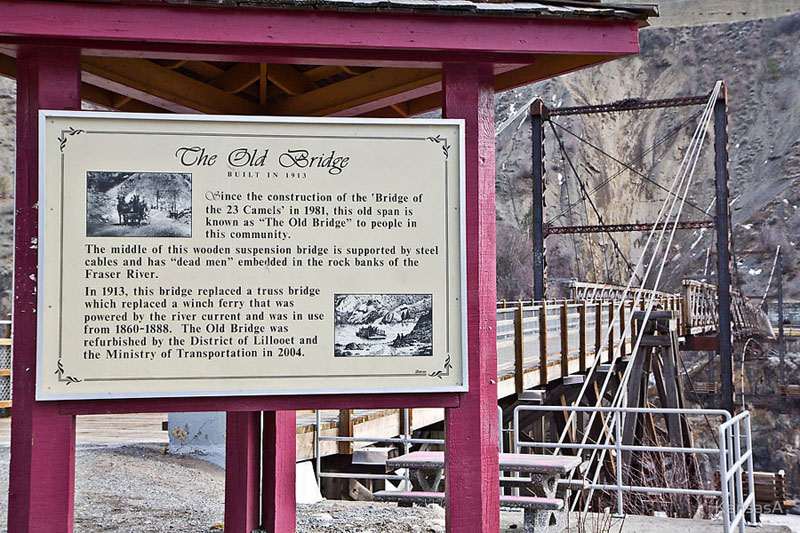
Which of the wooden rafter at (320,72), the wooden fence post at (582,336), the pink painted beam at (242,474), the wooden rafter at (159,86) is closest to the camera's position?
the wooden rafter at (159,86)

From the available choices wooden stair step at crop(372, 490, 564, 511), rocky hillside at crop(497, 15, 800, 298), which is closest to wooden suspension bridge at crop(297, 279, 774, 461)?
wooden stair step at crop(372, 490, 564, 511)

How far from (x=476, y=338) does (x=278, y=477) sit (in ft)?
6.59

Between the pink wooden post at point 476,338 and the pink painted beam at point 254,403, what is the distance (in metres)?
0.14

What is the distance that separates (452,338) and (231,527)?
7.37ft

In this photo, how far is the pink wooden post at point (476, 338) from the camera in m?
3.86

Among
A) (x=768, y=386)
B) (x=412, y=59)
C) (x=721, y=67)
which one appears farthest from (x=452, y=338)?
(x=721, y=67)

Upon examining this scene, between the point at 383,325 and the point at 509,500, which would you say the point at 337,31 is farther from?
the point at 509,500

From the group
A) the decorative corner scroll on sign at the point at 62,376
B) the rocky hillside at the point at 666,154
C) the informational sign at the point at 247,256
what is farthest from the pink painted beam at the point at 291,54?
the rocky hillside at the point at 666,154

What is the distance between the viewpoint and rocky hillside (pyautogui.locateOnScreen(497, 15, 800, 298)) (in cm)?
4725

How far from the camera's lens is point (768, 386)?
135ft

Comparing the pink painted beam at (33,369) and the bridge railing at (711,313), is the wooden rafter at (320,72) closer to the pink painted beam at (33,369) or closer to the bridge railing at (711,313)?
the pink painted beam at (33,369)

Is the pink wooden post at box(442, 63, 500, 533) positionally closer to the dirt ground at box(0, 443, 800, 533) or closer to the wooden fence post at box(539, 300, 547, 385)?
the dirt ground at box(0, 443, 800, 533)

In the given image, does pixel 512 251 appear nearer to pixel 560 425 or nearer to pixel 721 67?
pixel 721 67

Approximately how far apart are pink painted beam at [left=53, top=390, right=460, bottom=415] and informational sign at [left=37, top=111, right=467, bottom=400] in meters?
0.06
